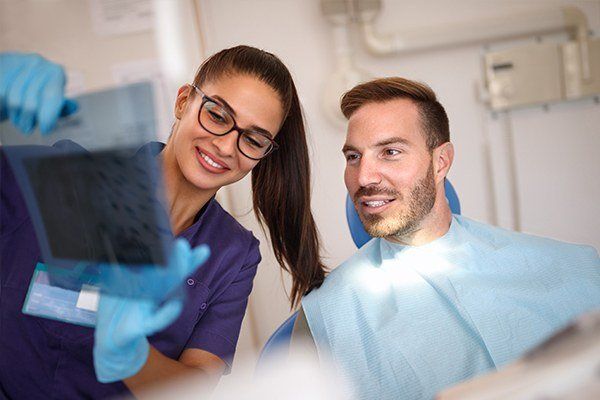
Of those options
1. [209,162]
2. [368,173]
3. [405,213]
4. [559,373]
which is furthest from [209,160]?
[559,373]

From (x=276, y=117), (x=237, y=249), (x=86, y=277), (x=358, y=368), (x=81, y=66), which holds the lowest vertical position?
(x=358, y=368)

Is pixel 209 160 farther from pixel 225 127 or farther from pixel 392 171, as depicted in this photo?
pixel 392 171

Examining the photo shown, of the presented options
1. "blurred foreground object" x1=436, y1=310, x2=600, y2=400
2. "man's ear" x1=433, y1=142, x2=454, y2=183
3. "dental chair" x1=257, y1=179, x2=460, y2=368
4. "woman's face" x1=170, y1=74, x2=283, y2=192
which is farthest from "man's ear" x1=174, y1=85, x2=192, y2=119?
"blurred foreground object" x1=436, y1=310, x2=600, y2=400

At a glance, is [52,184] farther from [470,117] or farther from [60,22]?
[470,117]

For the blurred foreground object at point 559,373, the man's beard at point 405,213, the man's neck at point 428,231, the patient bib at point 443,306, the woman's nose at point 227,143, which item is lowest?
the patient bib at point 443,306

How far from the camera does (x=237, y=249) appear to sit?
1.35 m

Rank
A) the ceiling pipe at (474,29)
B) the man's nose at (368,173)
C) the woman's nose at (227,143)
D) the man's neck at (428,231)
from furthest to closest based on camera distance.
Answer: the ceiling pipe at (474,29) < the man's neck at (428,231) < the man's nose at (368,173) < the woman's nose at (227,143)

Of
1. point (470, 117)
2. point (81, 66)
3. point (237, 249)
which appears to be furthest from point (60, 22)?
point (470, 117)

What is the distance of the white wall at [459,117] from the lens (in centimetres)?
219

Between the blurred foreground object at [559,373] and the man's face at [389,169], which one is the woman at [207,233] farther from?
the blurred foreground object at [559,373]

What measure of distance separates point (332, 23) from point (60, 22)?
152cm

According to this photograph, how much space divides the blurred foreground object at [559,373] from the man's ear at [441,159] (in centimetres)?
103

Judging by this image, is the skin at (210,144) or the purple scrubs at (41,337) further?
the skin at (210,144)

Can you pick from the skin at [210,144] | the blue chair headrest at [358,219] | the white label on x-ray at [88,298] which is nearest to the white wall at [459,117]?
the blue chair headrest at [358,219]
